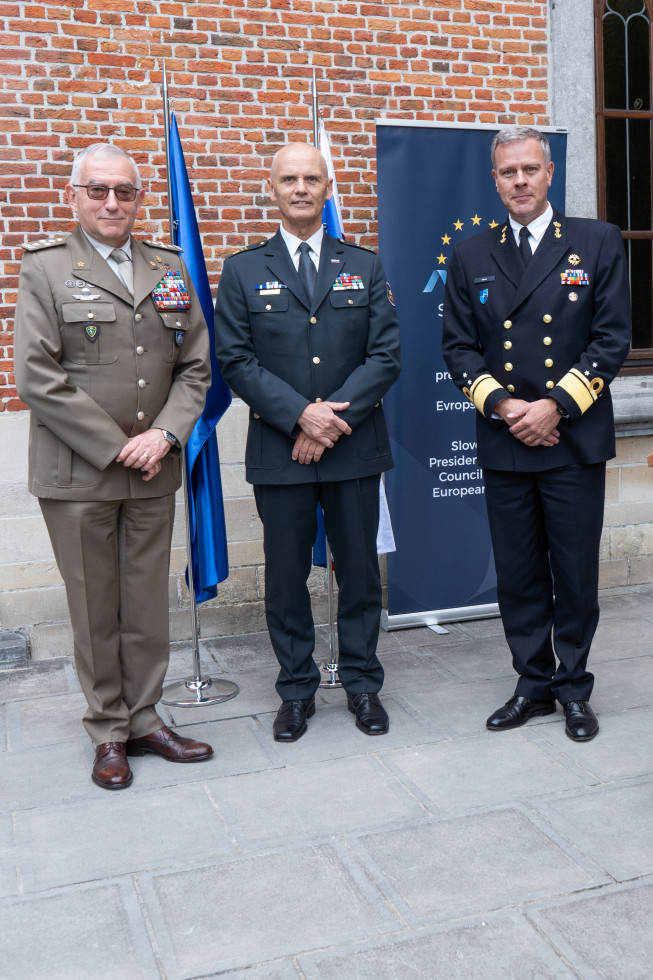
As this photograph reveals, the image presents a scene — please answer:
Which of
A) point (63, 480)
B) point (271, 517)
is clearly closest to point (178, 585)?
point (271, 517)

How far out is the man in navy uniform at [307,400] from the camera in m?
3.43

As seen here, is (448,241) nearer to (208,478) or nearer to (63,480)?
(208,478)

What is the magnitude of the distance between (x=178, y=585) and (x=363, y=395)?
5.95ft

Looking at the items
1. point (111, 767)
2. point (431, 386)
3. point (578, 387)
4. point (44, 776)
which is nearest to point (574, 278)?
point (578, 387)

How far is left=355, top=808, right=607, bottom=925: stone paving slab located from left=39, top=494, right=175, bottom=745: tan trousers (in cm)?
104

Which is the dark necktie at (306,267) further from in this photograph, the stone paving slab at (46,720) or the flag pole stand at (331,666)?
the stone paving slab at (46,720)

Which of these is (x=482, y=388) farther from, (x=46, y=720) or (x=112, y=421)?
(x=46, y=720)

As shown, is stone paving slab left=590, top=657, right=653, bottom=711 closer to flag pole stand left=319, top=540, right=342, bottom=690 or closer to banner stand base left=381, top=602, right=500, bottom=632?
banner stand base left=381, top=602, right=500, bottom=632

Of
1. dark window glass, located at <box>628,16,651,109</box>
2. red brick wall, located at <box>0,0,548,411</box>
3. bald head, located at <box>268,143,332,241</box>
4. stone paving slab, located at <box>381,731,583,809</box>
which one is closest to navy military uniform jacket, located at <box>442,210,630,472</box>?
bald head, located at <box>268,143,332,241</box>

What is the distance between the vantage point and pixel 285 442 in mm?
3496

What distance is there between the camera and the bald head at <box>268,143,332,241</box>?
3410mm

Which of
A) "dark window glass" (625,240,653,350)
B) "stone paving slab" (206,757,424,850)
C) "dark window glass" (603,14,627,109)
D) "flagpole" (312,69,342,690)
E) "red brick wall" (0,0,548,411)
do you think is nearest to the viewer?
"stone paving slab" (206,757,424,850)

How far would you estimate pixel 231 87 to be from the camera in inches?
185

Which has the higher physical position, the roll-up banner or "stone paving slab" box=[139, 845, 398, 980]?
the roll-up banner
